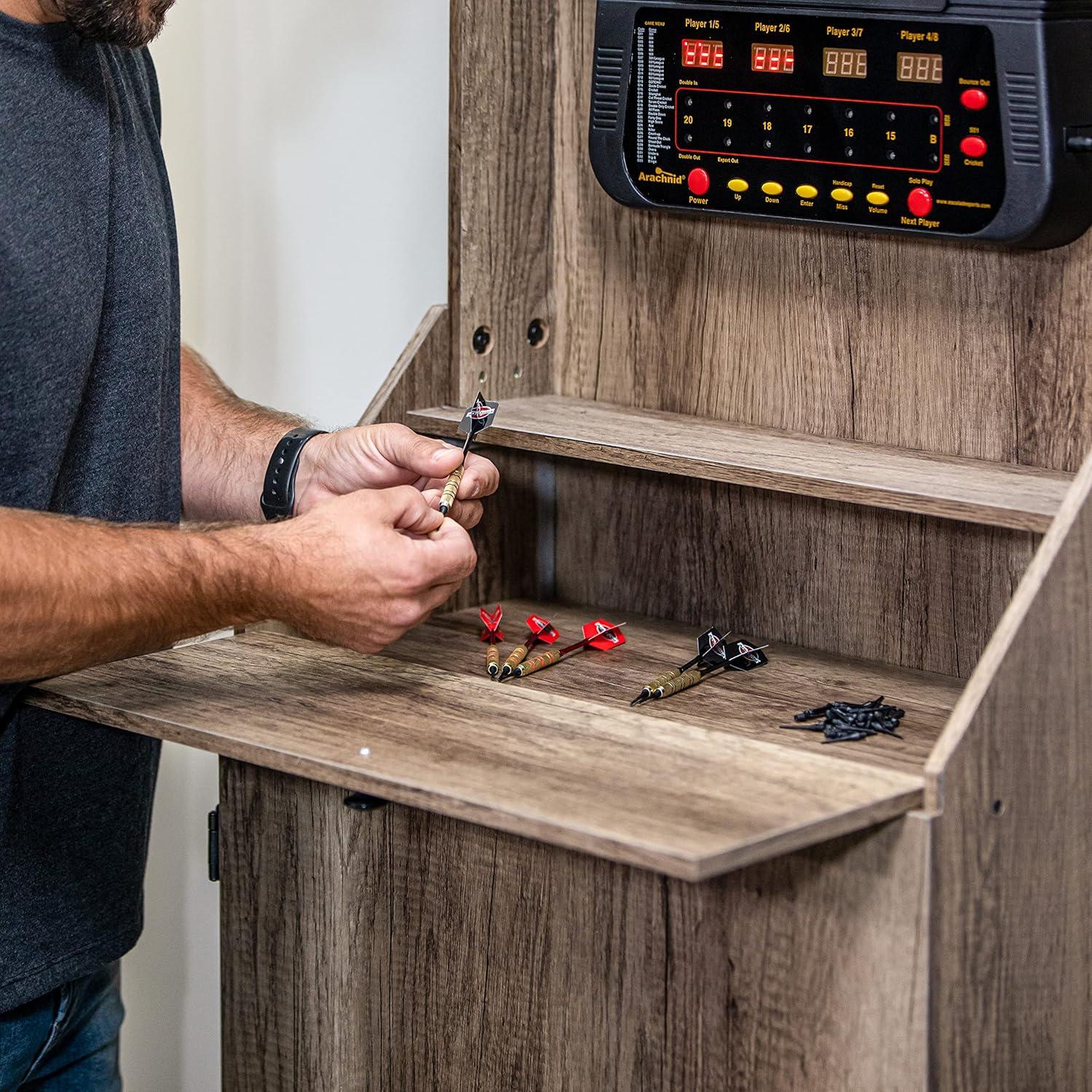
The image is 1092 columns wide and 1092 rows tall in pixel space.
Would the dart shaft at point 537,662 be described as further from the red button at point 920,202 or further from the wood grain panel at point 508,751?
the red button at point 920,202

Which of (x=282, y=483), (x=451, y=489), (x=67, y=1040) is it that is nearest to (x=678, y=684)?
(x=451, y=489)

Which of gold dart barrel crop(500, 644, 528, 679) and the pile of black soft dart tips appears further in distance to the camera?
gold dart barrel crop(500, 644, 528, 679)

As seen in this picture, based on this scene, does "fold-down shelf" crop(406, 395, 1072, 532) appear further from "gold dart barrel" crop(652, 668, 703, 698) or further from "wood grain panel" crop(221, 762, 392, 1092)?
"wood grain panel" crop(221, 762, 392, 1092)

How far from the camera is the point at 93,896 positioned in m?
1.38

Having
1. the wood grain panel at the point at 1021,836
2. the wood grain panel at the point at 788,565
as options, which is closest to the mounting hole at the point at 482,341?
the wood grain panel at the point at 788,565

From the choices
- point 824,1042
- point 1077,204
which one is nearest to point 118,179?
point 1077,204

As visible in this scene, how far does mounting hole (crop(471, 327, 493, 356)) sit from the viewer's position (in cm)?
161

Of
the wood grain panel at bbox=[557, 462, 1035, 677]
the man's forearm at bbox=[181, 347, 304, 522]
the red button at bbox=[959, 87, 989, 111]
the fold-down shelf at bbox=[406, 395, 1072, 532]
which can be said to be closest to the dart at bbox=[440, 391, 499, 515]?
the fold-down shelf at bbox=[406, 395, 1072, 532]

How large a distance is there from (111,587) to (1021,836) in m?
0.66

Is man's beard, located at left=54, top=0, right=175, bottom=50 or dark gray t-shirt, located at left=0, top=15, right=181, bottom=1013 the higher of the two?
man's beard, located at left=54, top=0, right=175, bottom=50

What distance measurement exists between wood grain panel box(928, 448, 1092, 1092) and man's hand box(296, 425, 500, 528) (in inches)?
19.1

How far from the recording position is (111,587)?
3.74 ft

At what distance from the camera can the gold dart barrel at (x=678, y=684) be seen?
1383 mm


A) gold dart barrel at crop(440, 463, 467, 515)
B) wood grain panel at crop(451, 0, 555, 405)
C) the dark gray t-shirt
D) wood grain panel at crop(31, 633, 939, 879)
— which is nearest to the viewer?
wood grain panel at crop(31, 633, 939, 879)
